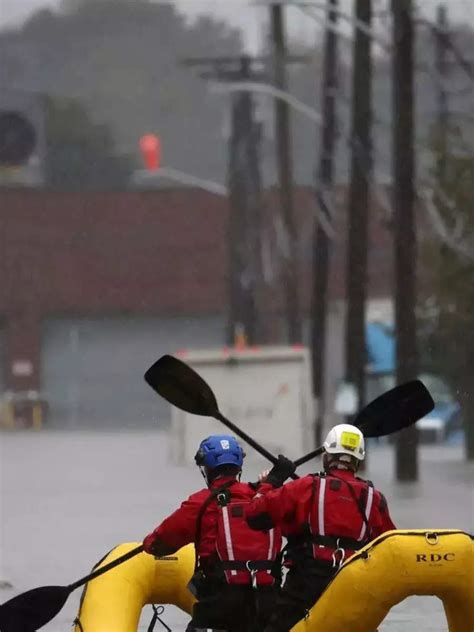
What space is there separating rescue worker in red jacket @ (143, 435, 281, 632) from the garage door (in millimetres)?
53322

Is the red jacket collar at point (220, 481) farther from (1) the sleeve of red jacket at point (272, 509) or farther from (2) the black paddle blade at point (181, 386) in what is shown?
(2) the black paddle blade at point (181, 386)

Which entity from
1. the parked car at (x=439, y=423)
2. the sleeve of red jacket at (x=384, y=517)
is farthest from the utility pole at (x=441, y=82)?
the sleeve of red jacket at (x=384, y=517)

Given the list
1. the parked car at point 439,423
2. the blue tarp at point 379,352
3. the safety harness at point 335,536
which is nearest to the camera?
the safety harness at point 335,536

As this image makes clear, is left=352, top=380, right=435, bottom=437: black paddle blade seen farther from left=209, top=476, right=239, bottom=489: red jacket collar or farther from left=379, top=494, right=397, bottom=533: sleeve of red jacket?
left=209, top=476, right=239, bottom=489: red jacket collar

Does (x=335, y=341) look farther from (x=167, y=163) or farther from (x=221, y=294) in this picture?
(x=167, y=163)

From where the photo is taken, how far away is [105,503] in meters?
29.3

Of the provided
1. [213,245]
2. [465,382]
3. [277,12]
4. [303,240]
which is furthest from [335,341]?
[465,382]

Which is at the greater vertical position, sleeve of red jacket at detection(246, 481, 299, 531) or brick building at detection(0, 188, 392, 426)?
sleeve of red jacket at detection(246, 481, 299, 531)

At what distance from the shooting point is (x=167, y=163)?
7381cm

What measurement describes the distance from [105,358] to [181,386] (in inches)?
2110

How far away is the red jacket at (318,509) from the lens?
35.2 ft

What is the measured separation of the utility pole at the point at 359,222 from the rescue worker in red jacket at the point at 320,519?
2158cm

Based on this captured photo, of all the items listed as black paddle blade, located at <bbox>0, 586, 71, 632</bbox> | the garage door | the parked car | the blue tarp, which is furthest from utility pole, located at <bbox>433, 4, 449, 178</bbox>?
black paddle blade, located at <bbox>0, 586, 71, 632</bbox>

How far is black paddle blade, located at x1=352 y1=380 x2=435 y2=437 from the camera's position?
12.5 metres
